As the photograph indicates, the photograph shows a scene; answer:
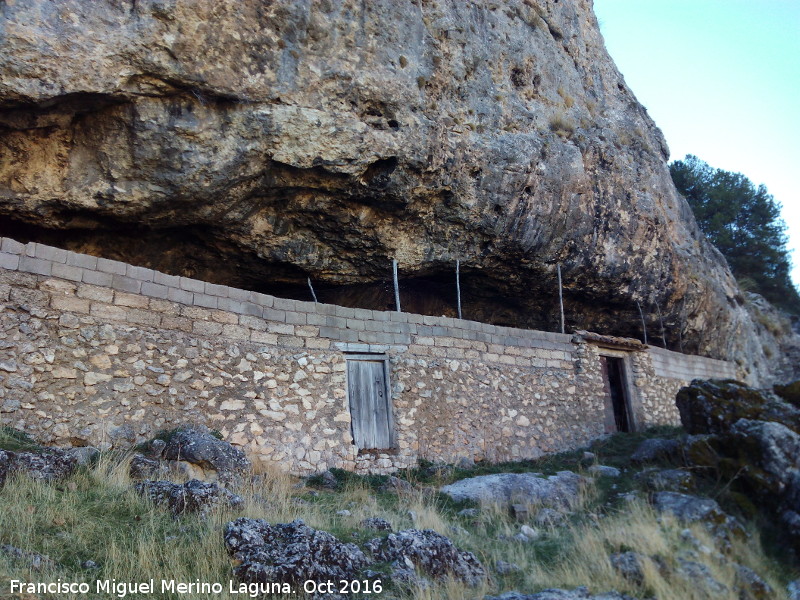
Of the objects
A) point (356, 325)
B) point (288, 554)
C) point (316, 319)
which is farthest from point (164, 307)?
point (288, 554)

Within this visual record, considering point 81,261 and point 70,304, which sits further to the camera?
point 81,261

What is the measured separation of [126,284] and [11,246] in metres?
1.22

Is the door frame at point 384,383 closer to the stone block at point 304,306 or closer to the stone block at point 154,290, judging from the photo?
the stone block at point 304,306

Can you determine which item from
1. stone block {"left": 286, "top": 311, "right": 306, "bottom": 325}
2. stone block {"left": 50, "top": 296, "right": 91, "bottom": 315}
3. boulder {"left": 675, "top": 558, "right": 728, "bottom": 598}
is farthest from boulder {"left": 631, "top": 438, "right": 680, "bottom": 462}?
stone block {"left": 50, "top": 296, "right": 91, "bottom": 315}

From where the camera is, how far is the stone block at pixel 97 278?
732 cm

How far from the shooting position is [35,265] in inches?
275

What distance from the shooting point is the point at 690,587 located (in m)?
Answer: 4.75

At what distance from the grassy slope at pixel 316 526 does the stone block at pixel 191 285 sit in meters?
2.30

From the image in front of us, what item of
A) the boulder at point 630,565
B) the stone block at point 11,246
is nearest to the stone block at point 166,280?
the stone block at point 11,246

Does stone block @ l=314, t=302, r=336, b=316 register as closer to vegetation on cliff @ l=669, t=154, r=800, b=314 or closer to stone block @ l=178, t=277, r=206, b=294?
stone block @ l=178, t=277, r=206, b=294

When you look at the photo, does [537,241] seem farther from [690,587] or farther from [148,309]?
[690,587]

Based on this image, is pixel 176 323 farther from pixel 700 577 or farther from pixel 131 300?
pixel 700 577

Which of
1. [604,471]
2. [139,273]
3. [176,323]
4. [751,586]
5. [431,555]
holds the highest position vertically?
[139,273]

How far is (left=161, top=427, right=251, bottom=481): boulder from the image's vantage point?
701cm
